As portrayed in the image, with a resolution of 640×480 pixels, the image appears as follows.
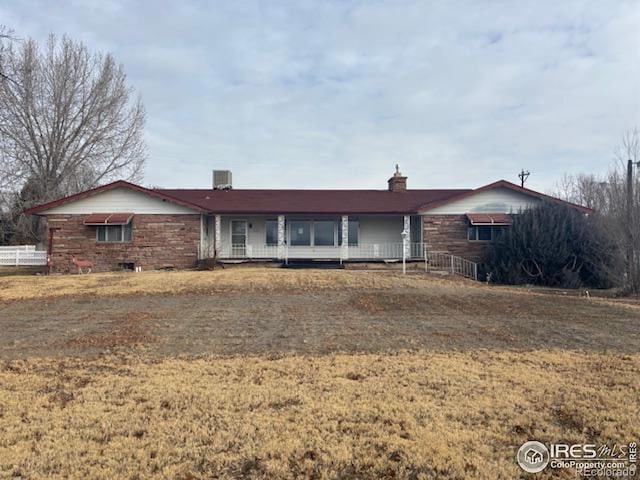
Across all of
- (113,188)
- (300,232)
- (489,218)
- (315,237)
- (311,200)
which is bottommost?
(315,237)

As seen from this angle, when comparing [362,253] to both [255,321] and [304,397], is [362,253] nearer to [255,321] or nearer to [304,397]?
[255,321]

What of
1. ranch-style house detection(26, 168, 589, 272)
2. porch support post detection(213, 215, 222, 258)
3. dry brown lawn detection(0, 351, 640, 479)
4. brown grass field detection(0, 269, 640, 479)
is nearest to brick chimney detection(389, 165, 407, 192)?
ranch-style house detection(26, 168, 589, 272)

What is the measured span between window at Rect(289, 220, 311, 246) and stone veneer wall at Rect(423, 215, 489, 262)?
18.1 ft

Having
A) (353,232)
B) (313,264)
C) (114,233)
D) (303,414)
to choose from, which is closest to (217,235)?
(114,233)

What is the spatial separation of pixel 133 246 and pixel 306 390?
56.5 feet

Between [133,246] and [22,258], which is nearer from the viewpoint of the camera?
[133,246]

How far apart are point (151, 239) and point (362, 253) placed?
9587mm

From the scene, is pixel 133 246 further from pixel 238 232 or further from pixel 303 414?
pixel 303 414

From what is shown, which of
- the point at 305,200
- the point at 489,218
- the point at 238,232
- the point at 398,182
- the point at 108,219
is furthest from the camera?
the point at 398,182

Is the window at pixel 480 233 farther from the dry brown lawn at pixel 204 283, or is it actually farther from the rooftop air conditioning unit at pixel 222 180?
the rooftop air conditioning unit at pixel 222 180

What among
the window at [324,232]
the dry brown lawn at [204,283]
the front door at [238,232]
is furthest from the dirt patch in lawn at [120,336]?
the window at [324,232]

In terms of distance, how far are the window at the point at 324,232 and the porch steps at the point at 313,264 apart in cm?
109

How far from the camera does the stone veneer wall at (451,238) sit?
21000 mm

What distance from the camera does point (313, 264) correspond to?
2131 cm
